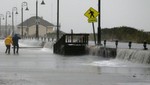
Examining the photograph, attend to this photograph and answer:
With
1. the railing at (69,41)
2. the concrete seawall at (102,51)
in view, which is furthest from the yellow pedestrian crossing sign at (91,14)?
the railing at (69,41)

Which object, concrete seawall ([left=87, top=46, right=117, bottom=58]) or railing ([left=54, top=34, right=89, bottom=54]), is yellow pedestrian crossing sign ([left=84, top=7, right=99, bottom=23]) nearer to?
concrete seawall ([left=87, top=46, right=117, bottom=58])

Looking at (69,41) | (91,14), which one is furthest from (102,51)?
(69,41)

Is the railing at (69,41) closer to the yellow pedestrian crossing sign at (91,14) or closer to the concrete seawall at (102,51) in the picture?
the concrete seawall at (102,51)

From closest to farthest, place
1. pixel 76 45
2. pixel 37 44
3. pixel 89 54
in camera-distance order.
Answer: pixel 89 54
pixel 76 45
pixel 37 44

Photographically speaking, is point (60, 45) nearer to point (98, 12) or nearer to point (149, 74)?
point (98, 12)

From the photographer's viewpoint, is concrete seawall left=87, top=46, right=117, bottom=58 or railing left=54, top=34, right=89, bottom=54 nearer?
concrete seawall left=87, top=46, right=117, bottom=58

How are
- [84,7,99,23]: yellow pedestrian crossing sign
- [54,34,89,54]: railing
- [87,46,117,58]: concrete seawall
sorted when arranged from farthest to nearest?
1. [54,34,89,54]: railing
2. [84,7,99,23]: yellow pedestrian crossing sign
3. [87,46,117,58]: concrete seawall

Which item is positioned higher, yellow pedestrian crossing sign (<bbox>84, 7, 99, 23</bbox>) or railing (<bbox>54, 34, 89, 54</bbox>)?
yellow pedestrian crossing sign (<bbox>84, 7, 99, 23</bbox>)

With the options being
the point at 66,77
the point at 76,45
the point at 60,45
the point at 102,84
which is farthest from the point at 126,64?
the point at 60,45

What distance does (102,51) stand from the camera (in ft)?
113

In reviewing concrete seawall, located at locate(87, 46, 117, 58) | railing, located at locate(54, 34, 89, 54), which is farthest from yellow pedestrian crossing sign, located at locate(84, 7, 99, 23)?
railing, located at locate(54, 34, 89, 54)

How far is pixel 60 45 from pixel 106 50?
12.5m

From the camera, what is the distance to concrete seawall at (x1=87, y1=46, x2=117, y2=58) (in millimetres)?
31169

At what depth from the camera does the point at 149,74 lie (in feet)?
65.7
